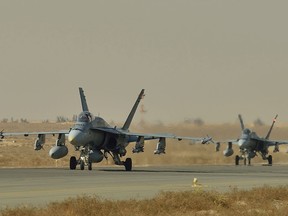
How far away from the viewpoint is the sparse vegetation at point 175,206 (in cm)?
1797

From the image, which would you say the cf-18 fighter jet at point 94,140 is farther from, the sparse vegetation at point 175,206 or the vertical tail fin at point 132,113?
the sparse vegetation at point 175,206

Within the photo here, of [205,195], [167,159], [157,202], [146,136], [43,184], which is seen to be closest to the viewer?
[157,202]

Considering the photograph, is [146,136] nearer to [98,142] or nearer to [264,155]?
[98,142]

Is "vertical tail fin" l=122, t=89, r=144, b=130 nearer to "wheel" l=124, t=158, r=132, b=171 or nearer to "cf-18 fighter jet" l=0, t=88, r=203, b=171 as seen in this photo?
"cf-18 fighter jet" l=0, t=88, r=203, b=171

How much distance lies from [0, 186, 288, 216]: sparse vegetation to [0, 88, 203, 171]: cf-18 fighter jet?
25565 millimetres

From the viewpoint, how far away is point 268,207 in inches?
801

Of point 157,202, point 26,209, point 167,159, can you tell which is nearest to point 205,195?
point 157,202

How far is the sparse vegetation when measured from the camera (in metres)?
18.0

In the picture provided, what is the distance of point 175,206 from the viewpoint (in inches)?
788

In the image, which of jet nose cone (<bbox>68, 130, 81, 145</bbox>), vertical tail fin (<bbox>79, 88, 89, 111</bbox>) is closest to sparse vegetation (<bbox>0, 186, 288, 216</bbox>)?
jet nose cone (<bbox>68, 130, 81, 145</bbox>)

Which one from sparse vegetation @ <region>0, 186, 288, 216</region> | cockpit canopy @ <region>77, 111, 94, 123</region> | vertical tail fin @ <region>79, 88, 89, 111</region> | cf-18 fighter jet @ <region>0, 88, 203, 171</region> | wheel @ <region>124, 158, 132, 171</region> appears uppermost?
vertical tail fin @ <region>79, 88, 89, 111</region>

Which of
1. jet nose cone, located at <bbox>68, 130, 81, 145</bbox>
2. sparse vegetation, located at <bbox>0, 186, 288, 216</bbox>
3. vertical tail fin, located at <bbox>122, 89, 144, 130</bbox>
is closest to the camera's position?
sparse vegetation, located at <bbox>0, 186, 288, 216</bbox>

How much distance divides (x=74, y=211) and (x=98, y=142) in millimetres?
32560

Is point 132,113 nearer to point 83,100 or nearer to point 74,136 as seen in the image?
point 83,100
